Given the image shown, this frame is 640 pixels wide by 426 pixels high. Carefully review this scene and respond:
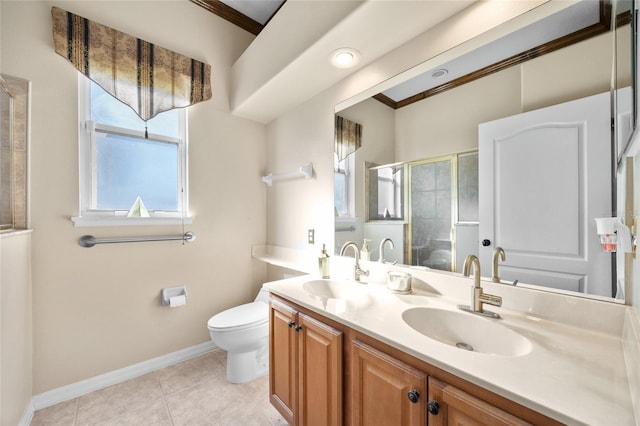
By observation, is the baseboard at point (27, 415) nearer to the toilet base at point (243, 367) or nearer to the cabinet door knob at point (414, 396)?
the toilet base at point (243, 367)

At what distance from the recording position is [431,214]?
4.51 feet

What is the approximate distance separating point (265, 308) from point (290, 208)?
88 centimetres

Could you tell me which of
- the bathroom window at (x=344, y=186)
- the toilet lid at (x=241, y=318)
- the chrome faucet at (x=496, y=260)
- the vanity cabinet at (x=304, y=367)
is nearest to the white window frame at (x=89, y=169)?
the toilet lid at (x=241, y=318)

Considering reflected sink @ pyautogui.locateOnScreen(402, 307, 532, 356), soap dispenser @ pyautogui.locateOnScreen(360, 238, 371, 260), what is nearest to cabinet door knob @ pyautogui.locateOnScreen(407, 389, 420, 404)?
reflected sink @ pyautogui.locateOnScreen(402, 307, 532, 356)

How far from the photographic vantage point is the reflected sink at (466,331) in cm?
89

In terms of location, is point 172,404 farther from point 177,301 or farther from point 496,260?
point 496,260

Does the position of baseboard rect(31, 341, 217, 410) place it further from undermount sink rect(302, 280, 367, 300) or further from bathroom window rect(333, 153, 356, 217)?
bathroom window rect(333, 153, 356, 217)

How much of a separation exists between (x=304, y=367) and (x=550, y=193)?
132cm

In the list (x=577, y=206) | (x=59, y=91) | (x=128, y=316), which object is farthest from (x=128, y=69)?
(x=577, y=206)

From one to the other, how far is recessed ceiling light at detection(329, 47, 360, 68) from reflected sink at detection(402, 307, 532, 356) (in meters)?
1.46

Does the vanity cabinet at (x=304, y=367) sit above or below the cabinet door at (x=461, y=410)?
below

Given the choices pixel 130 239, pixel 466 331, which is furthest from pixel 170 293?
pixel 466 331

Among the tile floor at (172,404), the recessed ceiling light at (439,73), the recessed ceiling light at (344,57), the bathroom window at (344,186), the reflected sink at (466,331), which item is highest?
the recessed ceiling light at (344,57)

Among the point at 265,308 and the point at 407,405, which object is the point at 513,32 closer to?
the point at 407,405
